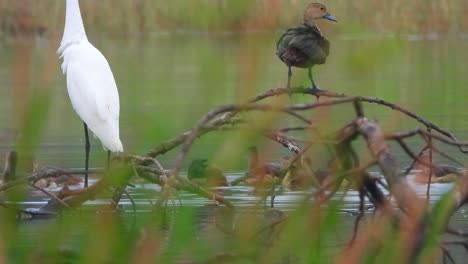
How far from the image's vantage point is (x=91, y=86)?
29.7 feet

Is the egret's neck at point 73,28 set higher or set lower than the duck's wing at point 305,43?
lower

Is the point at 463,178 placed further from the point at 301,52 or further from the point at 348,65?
the point at 301,52

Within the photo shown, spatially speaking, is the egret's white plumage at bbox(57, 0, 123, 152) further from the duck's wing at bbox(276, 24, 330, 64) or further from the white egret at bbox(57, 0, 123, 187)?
the duck's wing at bbox(276, 24, 330, 64)

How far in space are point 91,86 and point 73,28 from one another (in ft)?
2.34

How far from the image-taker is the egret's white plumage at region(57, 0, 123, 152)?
29.3 feet

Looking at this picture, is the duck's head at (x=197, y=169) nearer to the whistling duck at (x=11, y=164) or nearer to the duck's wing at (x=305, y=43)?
the duck's wing at (x=305, y=43)

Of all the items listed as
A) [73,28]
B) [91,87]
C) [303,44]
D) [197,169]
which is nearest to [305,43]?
[303,44]

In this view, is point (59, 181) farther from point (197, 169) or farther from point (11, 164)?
point (11, 164)

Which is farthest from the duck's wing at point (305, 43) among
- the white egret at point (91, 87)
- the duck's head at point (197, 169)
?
the white egret at point (91, 87)

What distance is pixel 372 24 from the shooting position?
2879 millimetres

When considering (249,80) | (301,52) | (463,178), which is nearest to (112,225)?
(249,80)

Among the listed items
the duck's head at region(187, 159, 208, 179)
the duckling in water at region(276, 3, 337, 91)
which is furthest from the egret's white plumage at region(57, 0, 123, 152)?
the duckling in water at region(276, 3, 337, 91)

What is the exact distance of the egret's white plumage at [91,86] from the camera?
894cm

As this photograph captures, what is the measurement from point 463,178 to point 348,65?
0.46 m
